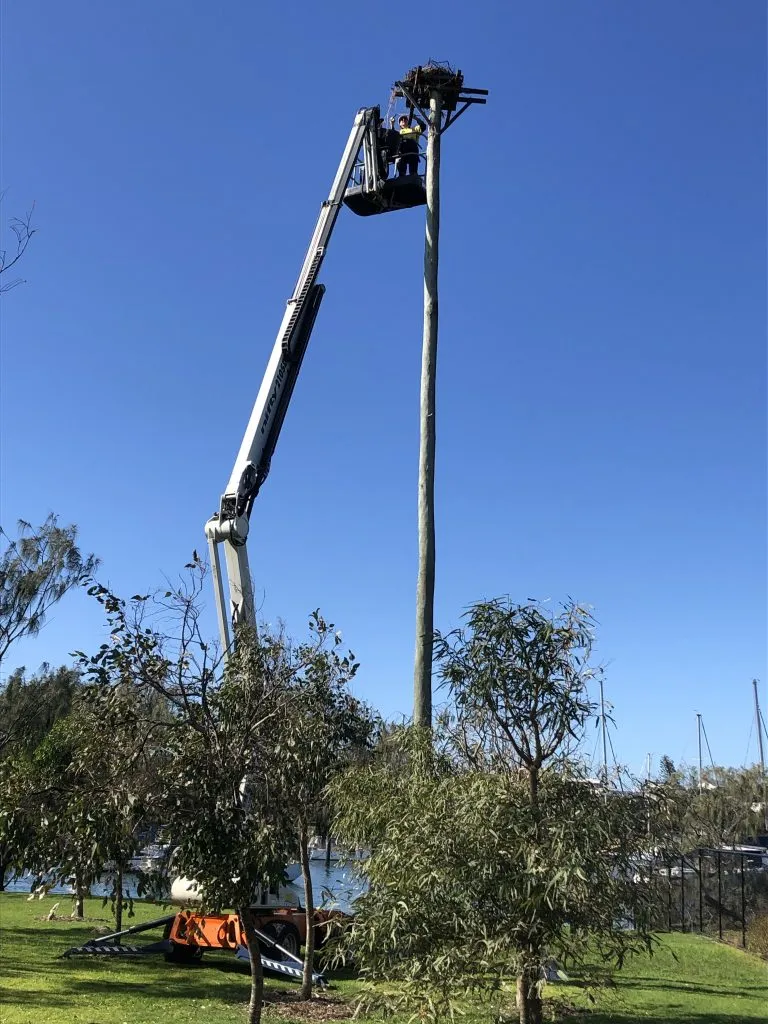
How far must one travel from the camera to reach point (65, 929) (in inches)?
807

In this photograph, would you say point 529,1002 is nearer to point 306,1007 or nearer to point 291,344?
point 306,1007

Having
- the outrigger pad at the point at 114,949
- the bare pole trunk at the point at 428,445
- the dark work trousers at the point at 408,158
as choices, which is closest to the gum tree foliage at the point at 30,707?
the outrigger pad at the point at 114,949

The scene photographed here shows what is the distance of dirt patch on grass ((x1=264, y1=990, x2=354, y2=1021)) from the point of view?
1141 centimetres

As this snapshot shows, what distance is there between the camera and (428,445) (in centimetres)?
1449

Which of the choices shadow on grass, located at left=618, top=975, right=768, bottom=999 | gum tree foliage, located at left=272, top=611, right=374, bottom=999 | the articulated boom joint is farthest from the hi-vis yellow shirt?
shadow on grass, located at left=618, top=975, right=768, bottom=999

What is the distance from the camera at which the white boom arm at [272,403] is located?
15.0 metres

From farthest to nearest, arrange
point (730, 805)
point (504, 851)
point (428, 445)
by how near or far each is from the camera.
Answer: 1. point (730, 805)
2. point (428, 445)
3. point (504, 851)

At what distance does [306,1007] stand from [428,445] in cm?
820

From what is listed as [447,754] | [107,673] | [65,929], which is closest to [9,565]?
[65,929]

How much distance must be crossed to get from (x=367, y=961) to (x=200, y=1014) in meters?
4.80

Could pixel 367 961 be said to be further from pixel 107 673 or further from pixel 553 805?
pixel 107 673

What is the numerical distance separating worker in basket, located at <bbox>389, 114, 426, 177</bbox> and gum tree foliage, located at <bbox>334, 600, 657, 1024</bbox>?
11822mm

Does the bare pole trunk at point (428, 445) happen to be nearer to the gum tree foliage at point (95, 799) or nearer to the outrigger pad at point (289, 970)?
the outrigger pad at point (289, 970)

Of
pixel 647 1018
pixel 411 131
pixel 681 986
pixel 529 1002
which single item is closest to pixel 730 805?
pixel 681 986
